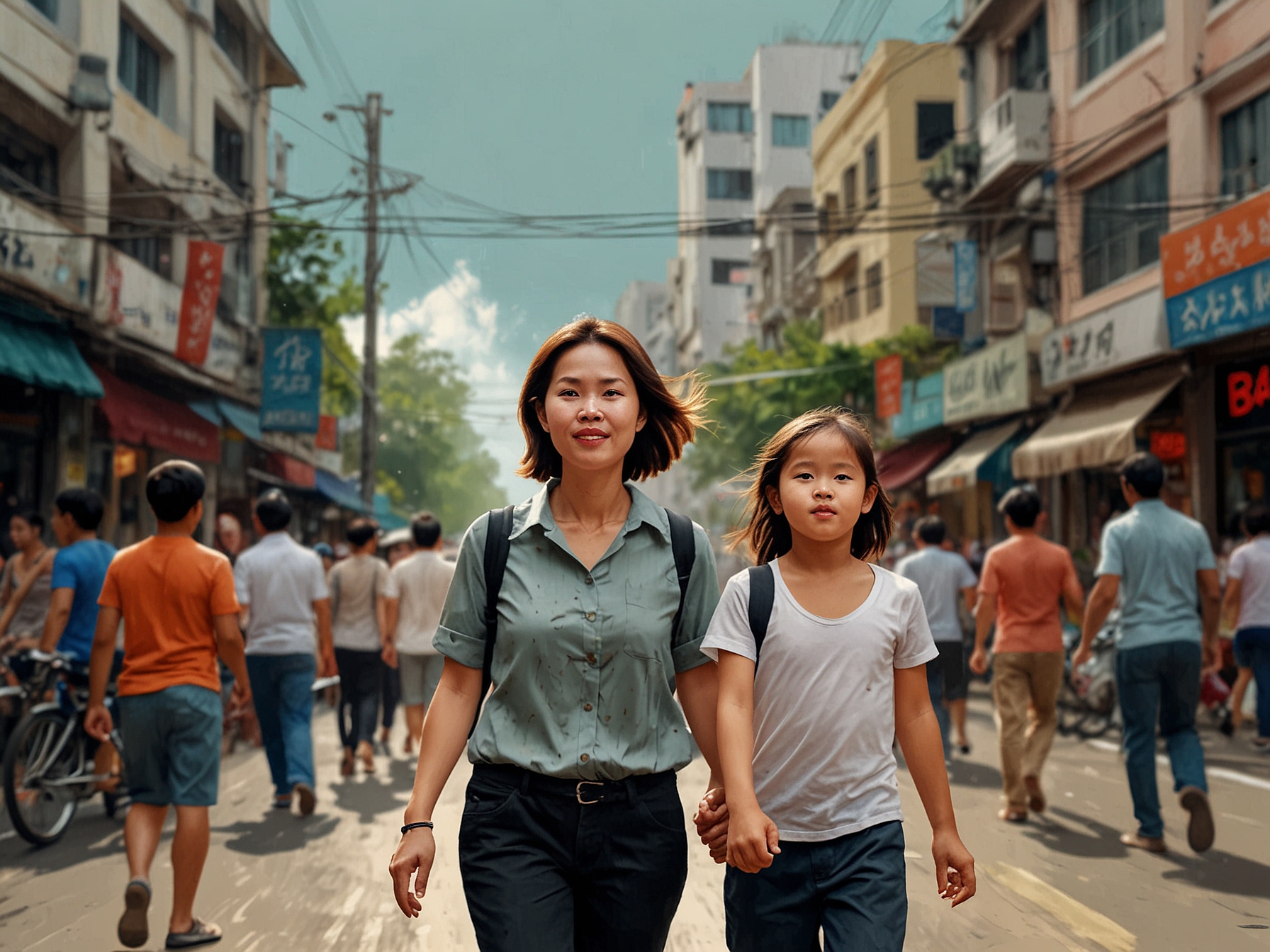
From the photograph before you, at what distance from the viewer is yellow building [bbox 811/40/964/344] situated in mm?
31312

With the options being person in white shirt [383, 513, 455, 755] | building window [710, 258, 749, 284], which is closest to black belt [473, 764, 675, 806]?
person in white shirt [383, 513, 455, 755]

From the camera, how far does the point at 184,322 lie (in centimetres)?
1864

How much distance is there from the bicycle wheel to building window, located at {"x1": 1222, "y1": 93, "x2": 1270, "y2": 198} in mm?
13174

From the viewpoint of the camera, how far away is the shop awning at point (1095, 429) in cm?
1619

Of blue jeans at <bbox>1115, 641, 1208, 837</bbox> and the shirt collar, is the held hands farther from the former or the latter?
blue jeans at <bbox>1115, 641, 1208, 837</bbox>

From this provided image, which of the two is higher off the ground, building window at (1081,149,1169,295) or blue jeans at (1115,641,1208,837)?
building window at (1081,149,1169,295)

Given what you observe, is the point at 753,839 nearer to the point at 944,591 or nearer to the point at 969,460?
the point at 944,591

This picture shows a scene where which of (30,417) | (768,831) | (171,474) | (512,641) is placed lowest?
(768,831)

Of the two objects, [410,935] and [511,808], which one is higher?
[511,808]

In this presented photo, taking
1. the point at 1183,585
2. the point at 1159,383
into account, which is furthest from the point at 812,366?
the point at 1183,585

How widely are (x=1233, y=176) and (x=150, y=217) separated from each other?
49.2 feet

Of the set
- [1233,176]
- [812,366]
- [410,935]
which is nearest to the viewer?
[410,935]

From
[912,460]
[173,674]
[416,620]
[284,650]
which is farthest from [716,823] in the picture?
[912,460]

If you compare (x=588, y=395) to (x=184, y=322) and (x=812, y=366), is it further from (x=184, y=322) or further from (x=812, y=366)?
(x=812, y=366)
